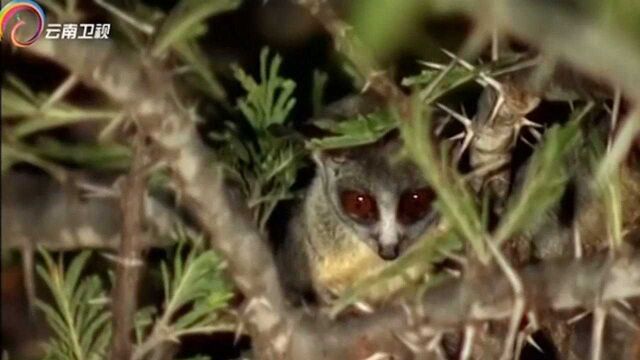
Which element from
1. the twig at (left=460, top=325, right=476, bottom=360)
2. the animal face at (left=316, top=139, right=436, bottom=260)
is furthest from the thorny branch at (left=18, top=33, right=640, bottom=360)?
the animal face at (left=316, top=139, right=436, bottom=260)

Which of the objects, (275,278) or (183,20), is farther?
(275,278)

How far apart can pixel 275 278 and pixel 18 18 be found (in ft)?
1.62

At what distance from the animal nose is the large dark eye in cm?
9

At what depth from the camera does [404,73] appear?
1787 millimetres

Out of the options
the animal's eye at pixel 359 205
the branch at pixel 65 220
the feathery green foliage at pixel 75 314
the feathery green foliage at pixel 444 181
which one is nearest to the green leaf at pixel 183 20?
the feathery green foliage at pixel 444 181

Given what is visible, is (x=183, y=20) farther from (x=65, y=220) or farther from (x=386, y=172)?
(x=386, y=172)

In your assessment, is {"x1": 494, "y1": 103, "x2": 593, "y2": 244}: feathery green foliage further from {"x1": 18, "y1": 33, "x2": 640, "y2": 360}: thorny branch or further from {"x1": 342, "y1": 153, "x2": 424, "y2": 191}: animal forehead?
{"x1": 342, "y1": 153, "x2": 424, "y2": 191}: animal forehead

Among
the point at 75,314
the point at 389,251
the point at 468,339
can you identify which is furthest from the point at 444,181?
the point at 389,251

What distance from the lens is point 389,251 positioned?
7.11 ft

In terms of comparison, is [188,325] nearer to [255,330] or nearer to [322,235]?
[255,330]

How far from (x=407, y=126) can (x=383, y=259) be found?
3.85ft

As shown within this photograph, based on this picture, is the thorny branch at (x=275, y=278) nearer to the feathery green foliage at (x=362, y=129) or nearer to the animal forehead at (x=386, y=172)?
the feathery green foliage at (x=362, y=129)

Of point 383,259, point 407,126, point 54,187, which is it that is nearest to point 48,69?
point 54,187

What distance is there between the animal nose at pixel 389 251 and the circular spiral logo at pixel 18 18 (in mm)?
1123
